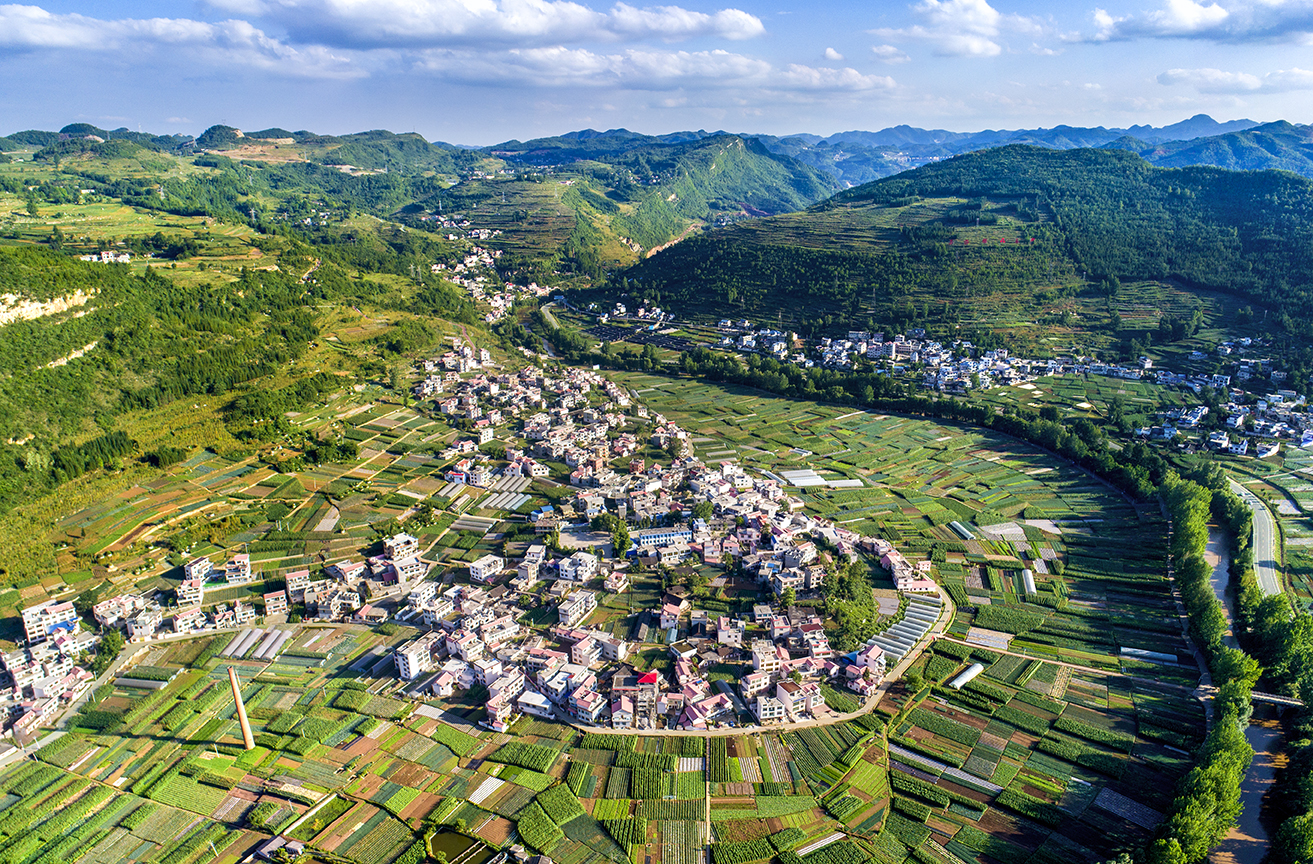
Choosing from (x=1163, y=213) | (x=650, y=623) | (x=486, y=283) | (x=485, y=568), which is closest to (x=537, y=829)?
(x=650, y=623)

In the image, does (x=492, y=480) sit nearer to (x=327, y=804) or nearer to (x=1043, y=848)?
(x=327, y=804)

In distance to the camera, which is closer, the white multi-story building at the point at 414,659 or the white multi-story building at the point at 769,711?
the white multi-story building at the point at 769,711

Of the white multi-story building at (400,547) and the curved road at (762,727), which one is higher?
the white multi-story building at (400,547)

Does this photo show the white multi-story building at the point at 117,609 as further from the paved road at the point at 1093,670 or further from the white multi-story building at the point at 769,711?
the paved road at the point at 1093,670

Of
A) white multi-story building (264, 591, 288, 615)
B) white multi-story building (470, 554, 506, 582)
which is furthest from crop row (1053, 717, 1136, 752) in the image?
white multi-story building (264, 591, 288, 615)

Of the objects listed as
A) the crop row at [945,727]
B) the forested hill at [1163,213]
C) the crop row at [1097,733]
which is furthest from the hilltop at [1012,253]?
the crop row at [945,727]

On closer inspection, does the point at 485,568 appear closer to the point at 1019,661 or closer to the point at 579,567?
the point at 579,567

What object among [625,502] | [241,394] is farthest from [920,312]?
[241,394]

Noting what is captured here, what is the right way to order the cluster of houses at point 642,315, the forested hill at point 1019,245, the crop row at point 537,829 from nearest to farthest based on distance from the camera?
the crop row at point 537,829 → the forested hill at point 1019,245 → the cluster of houses at point 642,315

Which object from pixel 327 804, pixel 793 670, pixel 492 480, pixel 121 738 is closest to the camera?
pixel 327 804
